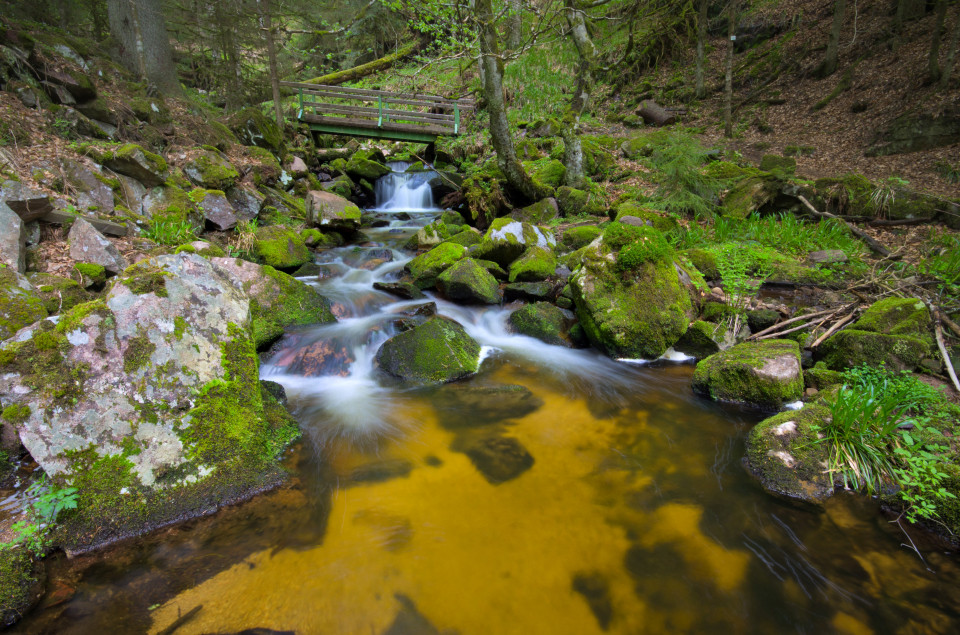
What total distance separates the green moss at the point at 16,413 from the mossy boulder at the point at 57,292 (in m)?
2.04

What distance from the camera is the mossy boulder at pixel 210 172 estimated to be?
8461 mm

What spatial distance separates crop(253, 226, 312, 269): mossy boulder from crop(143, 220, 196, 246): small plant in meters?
1.22

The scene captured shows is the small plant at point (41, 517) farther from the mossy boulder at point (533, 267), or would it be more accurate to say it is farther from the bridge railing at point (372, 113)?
the bridge railing at point (372, 113)

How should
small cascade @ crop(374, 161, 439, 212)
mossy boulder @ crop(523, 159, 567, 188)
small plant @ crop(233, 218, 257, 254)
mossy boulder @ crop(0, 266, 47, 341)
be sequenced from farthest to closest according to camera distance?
small cascade @ crop(374, 161, 439, 212), mossy boulder @ crop(523, 159, 567, 188), small plant @ crop(233, 218, 257, 254), mossy boulder @ crop(0, 266, 47, 341)

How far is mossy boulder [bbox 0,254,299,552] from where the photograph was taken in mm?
2770

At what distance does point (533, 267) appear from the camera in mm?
7828

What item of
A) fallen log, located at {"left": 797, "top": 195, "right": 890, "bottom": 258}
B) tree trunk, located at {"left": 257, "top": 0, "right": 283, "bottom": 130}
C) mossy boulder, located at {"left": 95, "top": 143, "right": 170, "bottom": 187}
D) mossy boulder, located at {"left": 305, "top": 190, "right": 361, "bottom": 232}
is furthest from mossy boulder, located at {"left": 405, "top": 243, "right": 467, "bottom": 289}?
tree trunk, located at {"left": 257, "top": 0, "right": 283, "bottom": 130}

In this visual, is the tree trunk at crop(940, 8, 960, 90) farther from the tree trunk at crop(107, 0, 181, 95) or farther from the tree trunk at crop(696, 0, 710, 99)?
the tree trunk at crop(107, 0, 181, 95)

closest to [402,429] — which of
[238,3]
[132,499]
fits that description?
[132,499]

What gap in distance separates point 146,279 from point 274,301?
2.91 metres

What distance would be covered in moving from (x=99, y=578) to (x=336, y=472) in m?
1.65

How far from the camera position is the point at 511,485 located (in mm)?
3682

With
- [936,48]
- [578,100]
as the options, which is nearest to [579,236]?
[578,100]

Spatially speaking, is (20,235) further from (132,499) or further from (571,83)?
(571,83)
